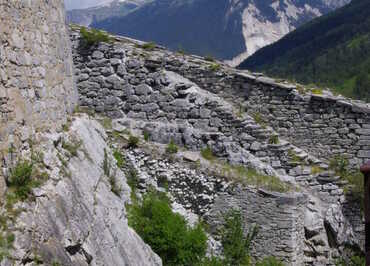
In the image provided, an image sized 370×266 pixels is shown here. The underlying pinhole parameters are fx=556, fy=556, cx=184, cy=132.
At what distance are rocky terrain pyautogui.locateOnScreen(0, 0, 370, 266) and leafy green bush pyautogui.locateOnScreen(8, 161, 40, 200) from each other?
1.44 m

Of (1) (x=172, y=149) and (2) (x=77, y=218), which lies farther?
(1) (x=172, y=149)

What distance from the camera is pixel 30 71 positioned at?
8.46 meters

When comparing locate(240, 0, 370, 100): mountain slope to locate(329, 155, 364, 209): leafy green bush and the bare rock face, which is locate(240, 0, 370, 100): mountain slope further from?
the bare rock face

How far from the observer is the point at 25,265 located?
20.8 feet

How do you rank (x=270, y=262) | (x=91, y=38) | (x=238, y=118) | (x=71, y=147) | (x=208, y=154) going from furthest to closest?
(x=91, y=38)
(x=238, y=118)
(x=208, y=154)
(x=270, y=262)
(x=71, y=147)

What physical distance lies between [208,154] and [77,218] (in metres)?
7.75

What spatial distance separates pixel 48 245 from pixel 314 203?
1001 cm

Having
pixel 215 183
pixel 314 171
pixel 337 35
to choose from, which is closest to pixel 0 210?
pixel 215 183

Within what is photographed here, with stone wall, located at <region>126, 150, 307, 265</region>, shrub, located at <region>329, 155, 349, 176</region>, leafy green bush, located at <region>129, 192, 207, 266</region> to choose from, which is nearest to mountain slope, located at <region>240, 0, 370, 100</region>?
shrub, located at <region>329, 155, 349, 176</region>

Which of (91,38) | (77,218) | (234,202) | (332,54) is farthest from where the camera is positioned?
(332,54)

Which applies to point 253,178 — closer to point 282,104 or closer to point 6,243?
point 282,104

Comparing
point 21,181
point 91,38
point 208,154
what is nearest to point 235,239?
point 208,154

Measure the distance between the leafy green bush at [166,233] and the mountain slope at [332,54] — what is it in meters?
23.3

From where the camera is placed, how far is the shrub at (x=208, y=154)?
15336mm
